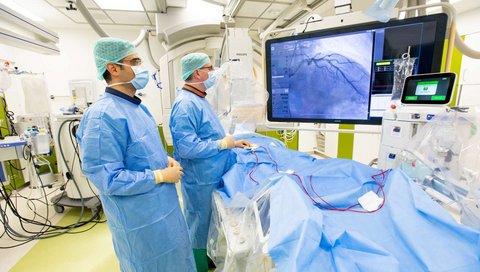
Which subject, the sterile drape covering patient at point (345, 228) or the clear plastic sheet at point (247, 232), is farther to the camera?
the clear plastic sheet at point (247, 232)

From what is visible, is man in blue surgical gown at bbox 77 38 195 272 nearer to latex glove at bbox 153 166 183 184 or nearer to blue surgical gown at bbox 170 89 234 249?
latex glove at bbox 153 166 183 184

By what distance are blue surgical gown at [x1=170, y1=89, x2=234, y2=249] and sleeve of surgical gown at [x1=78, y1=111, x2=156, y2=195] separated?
498 mm

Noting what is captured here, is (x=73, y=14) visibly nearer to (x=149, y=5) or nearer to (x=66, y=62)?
(x=66, y=62)

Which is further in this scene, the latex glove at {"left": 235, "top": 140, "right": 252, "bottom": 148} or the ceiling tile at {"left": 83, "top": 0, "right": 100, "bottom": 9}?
the ceiling tile at {"left": 83, "top": 0, "right": 100, "bottom": 9}

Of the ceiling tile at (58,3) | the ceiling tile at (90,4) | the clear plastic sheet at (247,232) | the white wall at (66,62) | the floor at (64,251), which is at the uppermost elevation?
the ceiling tile at (90,4)

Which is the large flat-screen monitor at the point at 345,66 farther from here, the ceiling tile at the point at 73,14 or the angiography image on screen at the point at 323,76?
the ceiling tile at the point at 73,14

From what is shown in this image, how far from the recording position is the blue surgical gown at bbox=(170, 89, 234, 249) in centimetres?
168

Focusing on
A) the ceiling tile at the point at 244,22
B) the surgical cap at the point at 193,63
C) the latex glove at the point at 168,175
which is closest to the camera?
the latex glove at the point at 168,175

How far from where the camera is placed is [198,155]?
166cm

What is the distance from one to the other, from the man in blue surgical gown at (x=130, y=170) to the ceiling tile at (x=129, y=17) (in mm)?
3564

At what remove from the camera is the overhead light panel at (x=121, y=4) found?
147 inches

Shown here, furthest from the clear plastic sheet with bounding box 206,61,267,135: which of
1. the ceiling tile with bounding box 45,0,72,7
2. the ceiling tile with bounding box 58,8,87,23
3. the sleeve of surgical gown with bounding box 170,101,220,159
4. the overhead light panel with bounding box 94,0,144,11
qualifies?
the ceiling tile with bounding box 58,8,87,23

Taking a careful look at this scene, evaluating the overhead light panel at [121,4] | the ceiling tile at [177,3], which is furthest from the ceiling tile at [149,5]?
the ceiling tile at [177,3]

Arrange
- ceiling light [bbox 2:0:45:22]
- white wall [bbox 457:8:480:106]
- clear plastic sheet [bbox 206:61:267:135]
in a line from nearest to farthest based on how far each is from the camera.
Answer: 1. clear plastic sheet [bbox 206:61:267:135]
2. white wall [bbox 457:8:480:106]
3. ceiling light [bbox 2:0:45:22]
